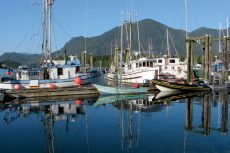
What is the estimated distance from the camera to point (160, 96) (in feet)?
147

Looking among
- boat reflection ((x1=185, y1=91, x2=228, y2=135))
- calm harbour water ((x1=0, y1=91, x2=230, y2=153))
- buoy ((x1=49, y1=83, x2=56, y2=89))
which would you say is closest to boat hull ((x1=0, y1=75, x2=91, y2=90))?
buoy ((x1=49, y1=83, x2=56, y2=89))

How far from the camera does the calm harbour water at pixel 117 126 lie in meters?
20.4

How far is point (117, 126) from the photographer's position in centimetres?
2670

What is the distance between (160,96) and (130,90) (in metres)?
3.67

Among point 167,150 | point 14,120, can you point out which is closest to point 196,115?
point 167,150

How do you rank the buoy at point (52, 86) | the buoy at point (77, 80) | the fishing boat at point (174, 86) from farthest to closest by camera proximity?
the buoy at point (77, 80), the fishing boat at point (174, 86), the buoy at point (52, 86)

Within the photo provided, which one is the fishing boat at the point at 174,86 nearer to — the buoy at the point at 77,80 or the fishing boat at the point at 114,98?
the fishing boat at the point at 114,98

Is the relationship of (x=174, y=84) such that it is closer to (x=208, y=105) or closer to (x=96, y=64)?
(x=208, y=105)

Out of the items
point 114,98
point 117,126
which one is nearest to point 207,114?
point 117,126

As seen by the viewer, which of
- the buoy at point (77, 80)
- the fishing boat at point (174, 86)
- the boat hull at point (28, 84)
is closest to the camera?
the boat hull at point (28, 84)

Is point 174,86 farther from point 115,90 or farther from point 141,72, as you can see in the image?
point 141,72

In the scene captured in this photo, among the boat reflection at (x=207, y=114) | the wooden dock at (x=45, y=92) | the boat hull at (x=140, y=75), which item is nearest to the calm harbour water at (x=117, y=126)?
the boat reflection at (x=207, y=114)

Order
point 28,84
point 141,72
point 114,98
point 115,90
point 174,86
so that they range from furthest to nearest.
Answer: point 141,72 → point 174,86 → point 28,84 → point 115,90 → point 114,98

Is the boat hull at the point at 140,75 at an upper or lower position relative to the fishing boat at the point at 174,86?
upper
